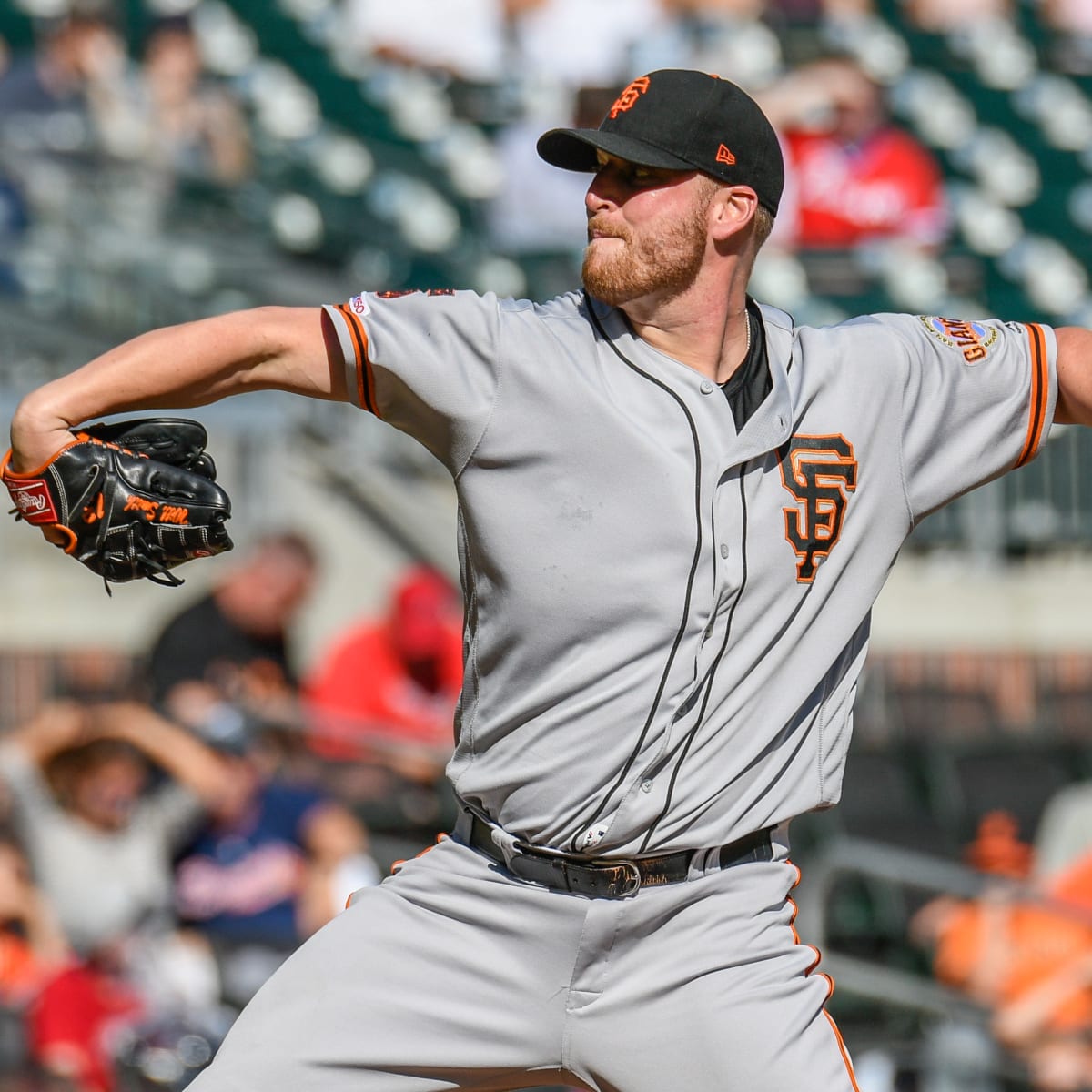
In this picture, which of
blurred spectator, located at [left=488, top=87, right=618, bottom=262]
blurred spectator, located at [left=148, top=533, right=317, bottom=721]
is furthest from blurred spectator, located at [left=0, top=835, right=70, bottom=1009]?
blurred spectator, located at [left=488, top=87, right=618, bottom=262]

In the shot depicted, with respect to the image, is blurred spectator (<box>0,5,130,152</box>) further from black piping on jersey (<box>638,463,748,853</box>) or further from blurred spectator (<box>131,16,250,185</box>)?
black piping on jersey (<box>638,463,748,853</box>)

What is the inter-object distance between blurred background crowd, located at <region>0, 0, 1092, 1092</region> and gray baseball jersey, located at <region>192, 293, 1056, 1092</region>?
199 centimetres

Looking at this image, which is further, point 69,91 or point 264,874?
point 69,91

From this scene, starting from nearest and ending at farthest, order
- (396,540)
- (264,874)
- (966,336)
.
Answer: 1. (966,336)
2. (264,874)
3. (396,540)

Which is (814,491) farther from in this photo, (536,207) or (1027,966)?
(536,207)

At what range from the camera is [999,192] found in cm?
1061

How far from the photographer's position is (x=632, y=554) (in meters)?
2.70

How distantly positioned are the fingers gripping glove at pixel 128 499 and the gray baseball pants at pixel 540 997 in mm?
629

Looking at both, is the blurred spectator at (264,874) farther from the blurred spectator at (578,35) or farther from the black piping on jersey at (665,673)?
the blurred spectator at (578,35)

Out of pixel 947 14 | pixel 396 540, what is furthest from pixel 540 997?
pixel 947 14

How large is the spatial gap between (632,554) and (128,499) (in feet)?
2.44

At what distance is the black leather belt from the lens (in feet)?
8.98

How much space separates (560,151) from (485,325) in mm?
377

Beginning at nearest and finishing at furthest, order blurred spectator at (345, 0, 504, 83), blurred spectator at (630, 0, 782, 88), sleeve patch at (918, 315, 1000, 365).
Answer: sleeve patch at (918, 315, 1000, 365) < blurred spectator at (630, 0, 782, 88) < blurred spectator at (345, 0, 504, 83)
